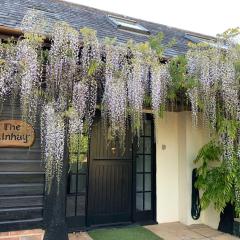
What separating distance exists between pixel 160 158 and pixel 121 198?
1.07m

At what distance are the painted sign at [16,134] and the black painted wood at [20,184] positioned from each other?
67mm

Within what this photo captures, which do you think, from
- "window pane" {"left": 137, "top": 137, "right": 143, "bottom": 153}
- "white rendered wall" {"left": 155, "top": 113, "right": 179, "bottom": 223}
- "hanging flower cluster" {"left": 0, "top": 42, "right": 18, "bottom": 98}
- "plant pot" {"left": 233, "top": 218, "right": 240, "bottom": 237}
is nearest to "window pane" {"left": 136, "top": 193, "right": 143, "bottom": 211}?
"white rendered wall" {"left": 155, "top": 113, "right": 179, "bottom": 223}

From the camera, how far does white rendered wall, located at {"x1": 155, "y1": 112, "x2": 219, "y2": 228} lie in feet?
18.3

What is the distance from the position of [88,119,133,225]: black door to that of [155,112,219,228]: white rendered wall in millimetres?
625

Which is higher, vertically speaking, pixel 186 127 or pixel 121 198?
pixel 186 127

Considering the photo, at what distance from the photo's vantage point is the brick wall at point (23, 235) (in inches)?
156

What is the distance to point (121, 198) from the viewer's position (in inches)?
213

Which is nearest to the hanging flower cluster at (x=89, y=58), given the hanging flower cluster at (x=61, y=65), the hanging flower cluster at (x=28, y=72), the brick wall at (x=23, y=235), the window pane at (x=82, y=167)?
the hanging flower cluster at (x=61, y=65)

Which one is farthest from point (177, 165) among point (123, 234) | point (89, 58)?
point (89, 58)

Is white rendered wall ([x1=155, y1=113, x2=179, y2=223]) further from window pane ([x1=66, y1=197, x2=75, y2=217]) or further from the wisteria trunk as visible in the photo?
the wisteria trunk

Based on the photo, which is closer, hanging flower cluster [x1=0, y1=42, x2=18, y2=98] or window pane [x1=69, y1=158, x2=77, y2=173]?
hanging flower cluster [x1=0, y1=42, x2=18, y2=98]

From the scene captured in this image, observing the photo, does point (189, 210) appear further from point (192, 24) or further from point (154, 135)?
point (192, 24)

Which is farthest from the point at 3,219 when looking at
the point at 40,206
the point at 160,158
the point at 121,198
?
the point at 160,158

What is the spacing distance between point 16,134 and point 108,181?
6.24 feet
